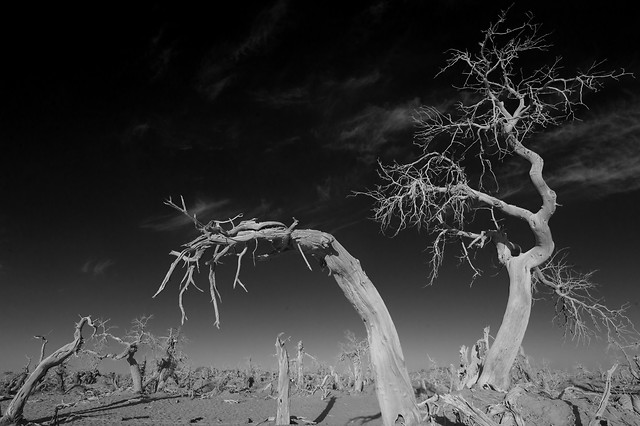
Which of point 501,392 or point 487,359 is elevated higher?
point 487,359

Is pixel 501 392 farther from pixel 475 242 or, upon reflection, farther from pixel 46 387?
pixel 46 387

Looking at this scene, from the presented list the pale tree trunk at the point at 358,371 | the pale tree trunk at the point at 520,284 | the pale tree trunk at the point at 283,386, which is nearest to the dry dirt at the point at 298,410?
the pale tree trunk at the point at 520,284

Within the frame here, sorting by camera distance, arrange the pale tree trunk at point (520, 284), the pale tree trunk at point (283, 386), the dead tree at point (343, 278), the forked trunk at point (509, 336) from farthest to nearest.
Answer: the pale tree trunk at point (283, 386), the forked trunk at point (509, 336), the pale tree trunk at point (520, 284), the dead tree at point (343, 278)

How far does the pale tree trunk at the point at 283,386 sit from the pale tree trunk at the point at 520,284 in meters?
7.49

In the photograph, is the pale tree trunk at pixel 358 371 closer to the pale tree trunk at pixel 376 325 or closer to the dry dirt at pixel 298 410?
the dry dirt at pixel 298 410

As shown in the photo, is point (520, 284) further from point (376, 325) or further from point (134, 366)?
point (134, 366)

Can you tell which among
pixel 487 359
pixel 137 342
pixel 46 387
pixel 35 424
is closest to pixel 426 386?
pixel 487 359

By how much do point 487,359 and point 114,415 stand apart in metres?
15.2

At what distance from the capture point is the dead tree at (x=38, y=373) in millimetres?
12883

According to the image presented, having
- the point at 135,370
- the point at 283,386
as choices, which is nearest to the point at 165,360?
the point at 135,370

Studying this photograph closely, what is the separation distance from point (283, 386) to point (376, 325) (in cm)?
935

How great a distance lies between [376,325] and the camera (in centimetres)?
680

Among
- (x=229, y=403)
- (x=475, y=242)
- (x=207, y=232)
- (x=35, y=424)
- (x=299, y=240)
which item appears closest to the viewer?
(x=207, y=232)

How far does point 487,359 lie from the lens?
10.1 meters
